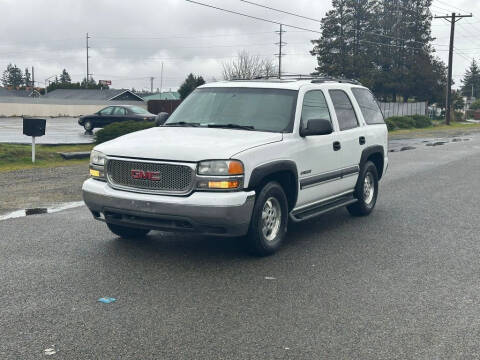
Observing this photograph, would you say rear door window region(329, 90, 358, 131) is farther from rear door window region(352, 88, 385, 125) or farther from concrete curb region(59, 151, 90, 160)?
concrete curb region(59, 151, 90, 160)

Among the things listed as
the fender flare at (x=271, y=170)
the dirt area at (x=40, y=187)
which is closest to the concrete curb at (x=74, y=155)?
the dirt area at (x=40, y=187)

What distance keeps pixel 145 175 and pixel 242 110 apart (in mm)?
1678

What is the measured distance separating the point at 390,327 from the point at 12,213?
6.34 meters

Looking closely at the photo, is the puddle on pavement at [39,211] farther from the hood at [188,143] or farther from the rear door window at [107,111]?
the rear door window at [107,111]

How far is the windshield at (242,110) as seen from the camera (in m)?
7.29

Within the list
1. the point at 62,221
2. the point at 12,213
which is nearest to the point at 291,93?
the point at 62,221

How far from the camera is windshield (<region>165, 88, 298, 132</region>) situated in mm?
7289

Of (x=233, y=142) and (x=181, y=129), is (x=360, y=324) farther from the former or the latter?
(x=181, y=129)

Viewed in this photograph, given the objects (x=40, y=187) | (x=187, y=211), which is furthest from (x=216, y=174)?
(x=40, y=187)

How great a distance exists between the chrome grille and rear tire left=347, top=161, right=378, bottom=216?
11.4 feet

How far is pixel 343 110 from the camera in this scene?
8.62 metres

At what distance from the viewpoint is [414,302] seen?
5336mm

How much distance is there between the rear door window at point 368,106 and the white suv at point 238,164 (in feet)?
1.31

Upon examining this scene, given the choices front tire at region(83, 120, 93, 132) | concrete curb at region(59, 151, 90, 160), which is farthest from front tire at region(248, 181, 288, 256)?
front tire at region(83, 120, 93, 132)
